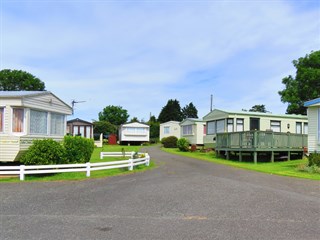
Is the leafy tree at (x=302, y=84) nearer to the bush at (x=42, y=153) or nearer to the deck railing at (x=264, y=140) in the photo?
the deck railing at (x=264, y=140)

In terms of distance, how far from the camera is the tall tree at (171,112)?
265ft

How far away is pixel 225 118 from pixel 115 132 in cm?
3791

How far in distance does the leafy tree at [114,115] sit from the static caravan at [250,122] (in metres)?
54.7

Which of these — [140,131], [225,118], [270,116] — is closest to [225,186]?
[225,118]

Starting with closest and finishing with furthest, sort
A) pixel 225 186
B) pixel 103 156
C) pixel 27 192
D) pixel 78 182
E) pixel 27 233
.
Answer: pixel 27 233, pixel 27 192, pixel 225 186, pixel 78 182, pixel 103 156

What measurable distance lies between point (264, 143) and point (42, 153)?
522 inches

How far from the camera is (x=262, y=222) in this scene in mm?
6820

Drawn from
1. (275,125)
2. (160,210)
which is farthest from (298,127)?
(160,210)

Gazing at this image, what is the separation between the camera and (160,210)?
791cm

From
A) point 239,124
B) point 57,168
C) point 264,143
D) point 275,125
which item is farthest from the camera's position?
point 275,125

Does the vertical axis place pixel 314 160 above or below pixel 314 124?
below

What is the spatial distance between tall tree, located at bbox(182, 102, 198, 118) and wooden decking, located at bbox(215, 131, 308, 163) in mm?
63818

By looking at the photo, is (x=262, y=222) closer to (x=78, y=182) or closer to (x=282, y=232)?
(x=282, y=232)

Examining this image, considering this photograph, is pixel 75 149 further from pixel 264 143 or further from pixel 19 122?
pixel 264 143
